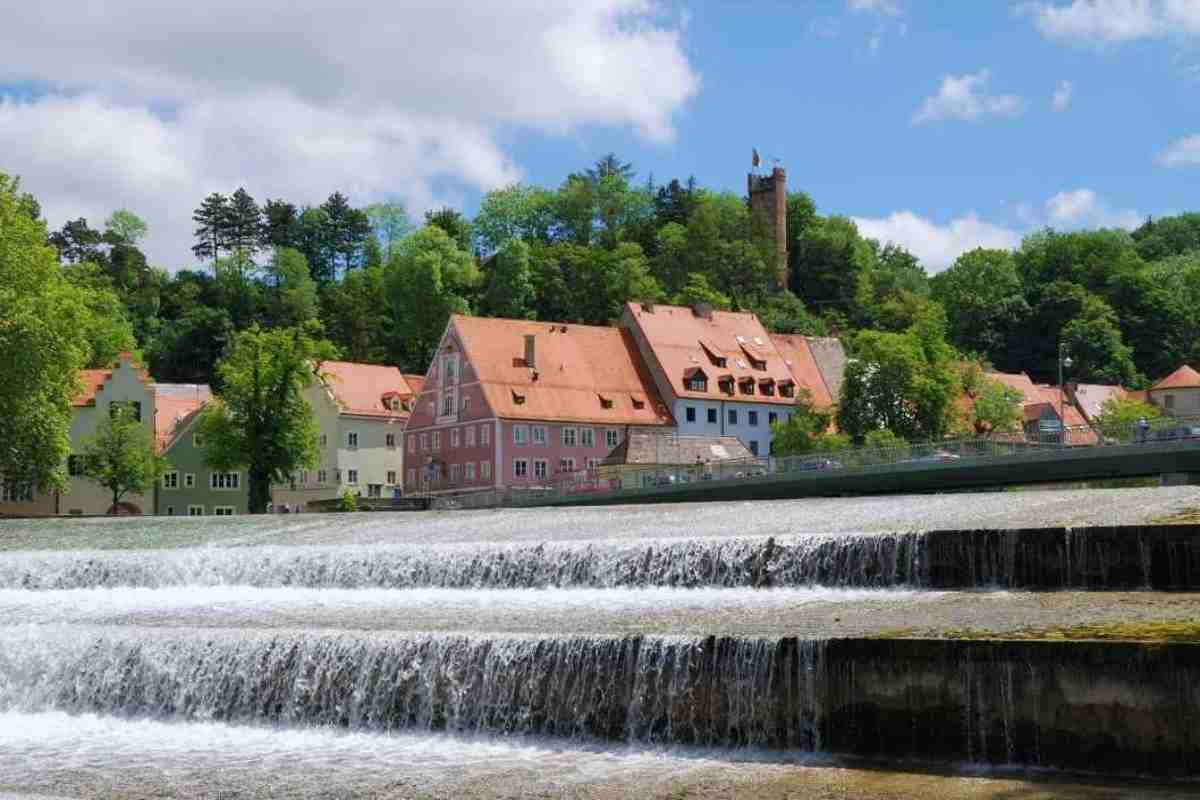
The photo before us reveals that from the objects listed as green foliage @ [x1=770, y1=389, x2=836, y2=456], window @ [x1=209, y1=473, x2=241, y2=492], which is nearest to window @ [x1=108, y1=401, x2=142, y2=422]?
window @ [x1=209, y1=473, x2=241, y2=492]

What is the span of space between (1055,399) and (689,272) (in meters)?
30.5

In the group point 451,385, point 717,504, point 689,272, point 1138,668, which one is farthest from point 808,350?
point 1138,668

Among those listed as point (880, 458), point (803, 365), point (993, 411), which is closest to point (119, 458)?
point (880, 458)

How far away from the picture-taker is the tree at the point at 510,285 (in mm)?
114000

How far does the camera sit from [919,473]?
46.0 meters

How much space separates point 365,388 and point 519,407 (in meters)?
13.3

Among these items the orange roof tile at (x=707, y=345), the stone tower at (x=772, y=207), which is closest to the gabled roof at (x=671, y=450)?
the orange roof tile at (x=707, y=345)

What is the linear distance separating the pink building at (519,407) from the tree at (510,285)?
32.8 m

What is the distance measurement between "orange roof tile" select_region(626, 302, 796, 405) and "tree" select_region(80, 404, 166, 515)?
25.7 m

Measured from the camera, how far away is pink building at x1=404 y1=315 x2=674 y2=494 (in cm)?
7456

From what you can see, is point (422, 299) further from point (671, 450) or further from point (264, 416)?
point (264, 416)

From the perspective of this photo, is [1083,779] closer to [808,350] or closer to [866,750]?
[866,750]

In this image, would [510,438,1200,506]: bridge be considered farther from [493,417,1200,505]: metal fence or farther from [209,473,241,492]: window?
[209,473,241,492]: window

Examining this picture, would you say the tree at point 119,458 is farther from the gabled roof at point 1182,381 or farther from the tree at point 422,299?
the gabled roof at point 1182,381
